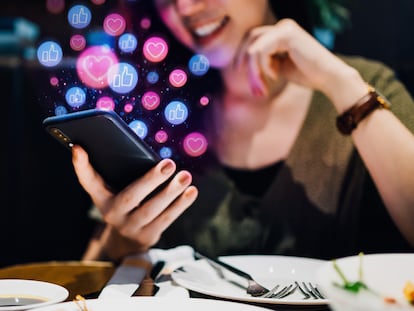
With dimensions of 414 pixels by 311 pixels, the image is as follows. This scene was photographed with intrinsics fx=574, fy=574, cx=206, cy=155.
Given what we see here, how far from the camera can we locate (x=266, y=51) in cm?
138

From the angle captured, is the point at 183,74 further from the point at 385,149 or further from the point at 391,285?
the point at 391,285

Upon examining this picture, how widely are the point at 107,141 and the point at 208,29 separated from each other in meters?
0.73

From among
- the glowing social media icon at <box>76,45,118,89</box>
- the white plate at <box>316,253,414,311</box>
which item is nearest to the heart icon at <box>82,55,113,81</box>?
the glowing social media icon at <box>76,45,118,89</box>

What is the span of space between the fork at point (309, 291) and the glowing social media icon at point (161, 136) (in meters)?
0.37

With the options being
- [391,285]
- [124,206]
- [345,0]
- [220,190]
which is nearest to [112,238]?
[124,206]

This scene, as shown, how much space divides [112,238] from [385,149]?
65 centimetres

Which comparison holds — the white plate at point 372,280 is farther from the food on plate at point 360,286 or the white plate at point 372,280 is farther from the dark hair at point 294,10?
the dark hair at point 294,10

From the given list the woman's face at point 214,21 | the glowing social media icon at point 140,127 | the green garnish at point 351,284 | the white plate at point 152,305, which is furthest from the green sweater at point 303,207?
the green garnish at point 351,284

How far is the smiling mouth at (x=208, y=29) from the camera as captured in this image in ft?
5.11

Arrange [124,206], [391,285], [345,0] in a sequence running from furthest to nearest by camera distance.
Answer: [345,0] < [124,206] < [391,285]

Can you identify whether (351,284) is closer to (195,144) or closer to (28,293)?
(28,293)

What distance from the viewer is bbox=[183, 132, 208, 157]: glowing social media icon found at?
1422mm

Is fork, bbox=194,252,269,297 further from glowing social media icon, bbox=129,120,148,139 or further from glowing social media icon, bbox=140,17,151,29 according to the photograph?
glowing social media icon, bbox=140,17,151,29

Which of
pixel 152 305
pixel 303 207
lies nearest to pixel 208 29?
pixel 303 207
